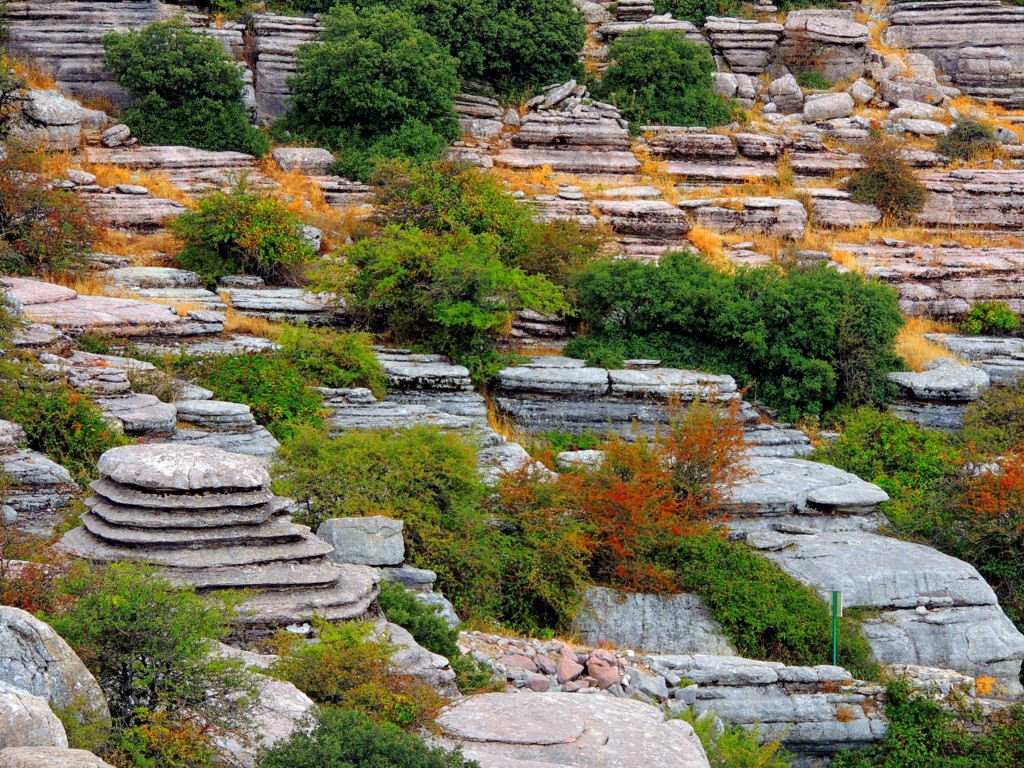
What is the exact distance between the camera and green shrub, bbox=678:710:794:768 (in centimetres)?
1103

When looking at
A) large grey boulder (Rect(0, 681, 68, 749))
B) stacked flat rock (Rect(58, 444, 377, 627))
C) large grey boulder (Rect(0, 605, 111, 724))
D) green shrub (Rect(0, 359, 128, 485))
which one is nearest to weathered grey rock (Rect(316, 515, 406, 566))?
stacked flat rock (Rect(58, 444, 377, 627))

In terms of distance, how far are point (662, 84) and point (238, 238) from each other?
14.0 metres

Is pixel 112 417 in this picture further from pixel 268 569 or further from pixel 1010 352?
pixel 1010 352

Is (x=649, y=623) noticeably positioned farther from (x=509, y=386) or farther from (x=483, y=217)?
(x=483, y=217)

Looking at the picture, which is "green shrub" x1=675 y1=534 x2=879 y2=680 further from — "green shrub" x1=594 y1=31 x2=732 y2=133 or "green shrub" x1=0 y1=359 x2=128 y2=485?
"green shrub" x1=594 y1=31 x2=732 y2=133

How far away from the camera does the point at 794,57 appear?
34469 mm

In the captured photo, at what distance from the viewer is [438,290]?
19.3 m

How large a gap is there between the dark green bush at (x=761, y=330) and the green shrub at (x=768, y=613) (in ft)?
19.1

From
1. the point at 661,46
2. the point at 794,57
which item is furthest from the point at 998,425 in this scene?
the point at 794,57

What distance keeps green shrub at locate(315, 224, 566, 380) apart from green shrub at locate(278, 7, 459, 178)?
699cm

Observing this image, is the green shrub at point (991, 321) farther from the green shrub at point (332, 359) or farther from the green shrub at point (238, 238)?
the green shrub at point (238, 238)

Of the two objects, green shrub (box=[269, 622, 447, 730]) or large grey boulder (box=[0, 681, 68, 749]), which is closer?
large grey boulder (box=[0, 681, 68, 749])

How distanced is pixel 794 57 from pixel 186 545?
2813 cm

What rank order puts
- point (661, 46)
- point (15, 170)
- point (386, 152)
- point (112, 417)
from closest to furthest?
point (112, 417)
point (15, 170)
point (386, 152)
point (661, 46)
